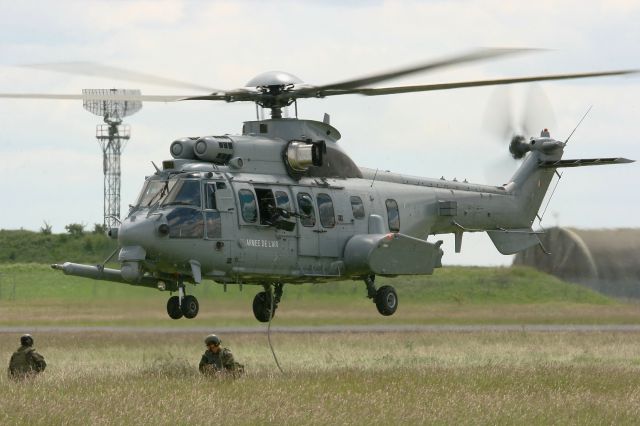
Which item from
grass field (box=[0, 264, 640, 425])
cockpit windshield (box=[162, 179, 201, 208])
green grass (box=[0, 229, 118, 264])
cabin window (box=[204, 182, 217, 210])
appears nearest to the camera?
grass field (box=[0, 264, 640, 425])

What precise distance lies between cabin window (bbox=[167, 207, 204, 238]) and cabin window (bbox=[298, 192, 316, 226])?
220 centimetres

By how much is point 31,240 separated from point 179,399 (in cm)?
4755

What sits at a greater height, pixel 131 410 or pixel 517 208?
pixel 517 208

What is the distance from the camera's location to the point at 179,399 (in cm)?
2116

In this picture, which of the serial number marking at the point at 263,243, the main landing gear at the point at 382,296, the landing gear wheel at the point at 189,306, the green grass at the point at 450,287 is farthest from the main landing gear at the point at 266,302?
the green grass at the point at 450,287

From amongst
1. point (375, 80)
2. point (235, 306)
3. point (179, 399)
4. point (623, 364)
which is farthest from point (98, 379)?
point (235, 306)

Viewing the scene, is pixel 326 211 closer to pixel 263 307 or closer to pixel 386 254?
pixel 386 254

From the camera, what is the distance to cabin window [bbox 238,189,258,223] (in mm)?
22578

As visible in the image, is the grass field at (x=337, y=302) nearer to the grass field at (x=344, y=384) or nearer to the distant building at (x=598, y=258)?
the distant building at (x=598, y=258)

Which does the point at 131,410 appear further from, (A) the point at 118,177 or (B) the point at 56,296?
(A) the point at 118,177

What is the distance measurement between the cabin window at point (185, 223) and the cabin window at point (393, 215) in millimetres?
4819

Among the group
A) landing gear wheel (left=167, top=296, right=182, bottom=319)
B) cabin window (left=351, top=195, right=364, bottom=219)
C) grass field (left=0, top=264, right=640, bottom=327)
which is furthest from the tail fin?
grass field (left=0, top=264, right=640, bottom=327)

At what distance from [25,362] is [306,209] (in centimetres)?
614

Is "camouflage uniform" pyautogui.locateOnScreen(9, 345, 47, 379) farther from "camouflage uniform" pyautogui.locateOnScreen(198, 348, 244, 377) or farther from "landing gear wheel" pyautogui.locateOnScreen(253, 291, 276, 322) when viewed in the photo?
"landing gear wheel" pyautogui.locateOnScreen(253, 291, 276, 322)
